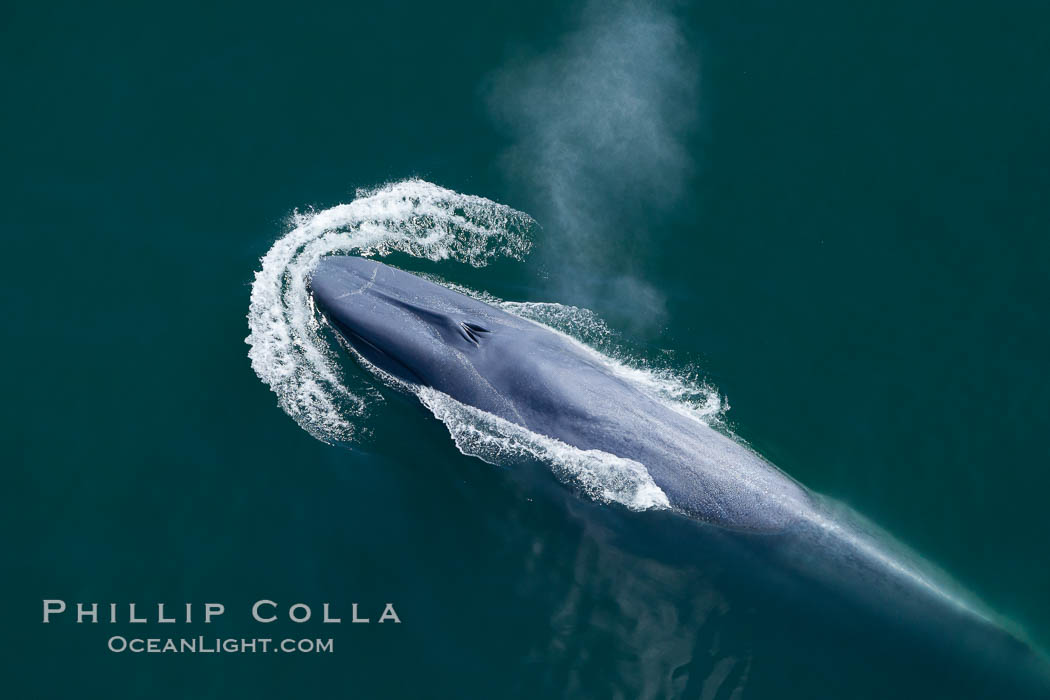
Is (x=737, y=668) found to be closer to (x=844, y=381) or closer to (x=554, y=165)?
(x=844, y=381)

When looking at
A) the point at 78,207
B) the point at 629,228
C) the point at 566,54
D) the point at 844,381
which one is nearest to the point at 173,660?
the point at 78,207

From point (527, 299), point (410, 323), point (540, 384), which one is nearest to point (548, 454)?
point (540, 384)

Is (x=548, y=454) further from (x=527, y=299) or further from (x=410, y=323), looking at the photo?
(x=527, y=299)

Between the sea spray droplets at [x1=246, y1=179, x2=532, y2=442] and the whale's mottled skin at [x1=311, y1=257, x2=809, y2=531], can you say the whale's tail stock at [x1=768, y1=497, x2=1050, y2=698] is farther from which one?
the sea spray droplets at [x1=246, y1=179, x2=532, y2=442]

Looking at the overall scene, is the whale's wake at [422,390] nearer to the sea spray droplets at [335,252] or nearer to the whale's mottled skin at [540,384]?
the sea spray droplets at [335,252]

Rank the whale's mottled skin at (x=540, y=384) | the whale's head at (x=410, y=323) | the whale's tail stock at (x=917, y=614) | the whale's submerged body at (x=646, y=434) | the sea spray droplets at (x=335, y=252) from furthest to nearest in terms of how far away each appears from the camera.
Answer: the sea spray droplets at (x=335, y=252)
the whale's head at (x=410, y=323)
the whale's mottled skin at (x=540, y=384)
the whale's submerged body at (x=646, y=434)
the whale's tail stock at (x=917, y=614)

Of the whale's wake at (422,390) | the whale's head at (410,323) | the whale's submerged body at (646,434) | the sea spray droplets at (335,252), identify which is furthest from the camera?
the sea spray droplets at (335,252)

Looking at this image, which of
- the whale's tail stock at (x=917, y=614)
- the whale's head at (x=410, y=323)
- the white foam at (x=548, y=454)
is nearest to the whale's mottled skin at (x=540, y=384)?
the whale's head at (x=410, y=323)
